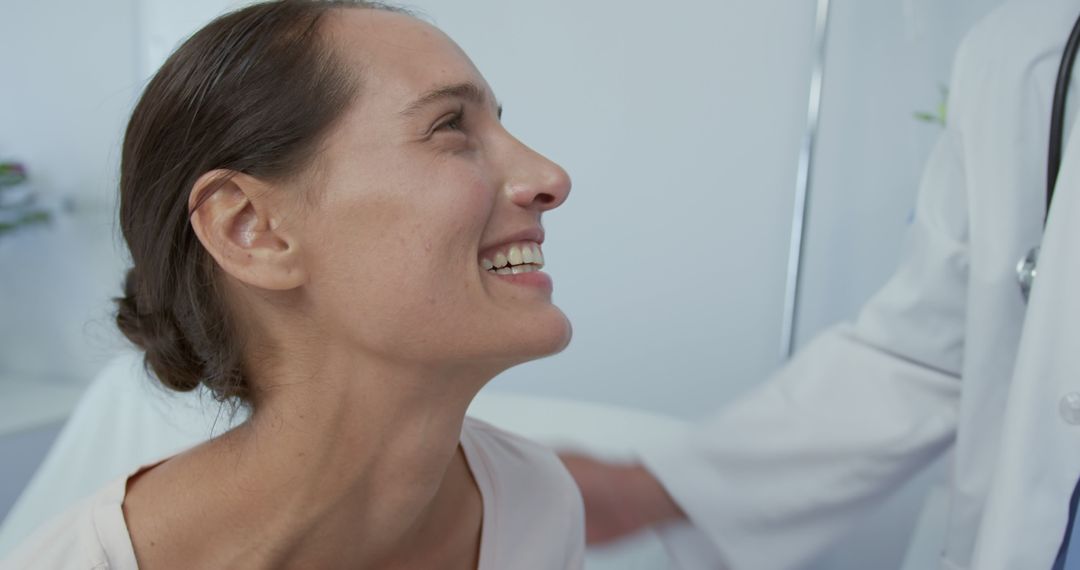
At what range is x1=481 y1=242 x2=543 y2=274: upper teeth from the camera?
0.76 m

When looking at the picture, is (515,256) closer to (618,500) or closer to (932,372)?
(618,500)

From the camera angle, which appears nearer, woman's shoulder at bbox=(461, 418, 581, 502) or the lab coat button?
the lab coat button

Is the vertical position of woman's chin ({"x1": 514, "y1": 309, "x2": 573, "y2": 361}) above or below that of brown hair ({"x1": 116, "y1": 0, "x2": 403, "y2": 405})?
below

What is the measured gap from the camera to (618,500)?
1053mm

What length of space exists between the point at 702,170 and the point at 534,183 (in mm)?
1136

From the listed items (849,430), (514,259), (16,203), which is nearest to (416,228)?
(514,259)

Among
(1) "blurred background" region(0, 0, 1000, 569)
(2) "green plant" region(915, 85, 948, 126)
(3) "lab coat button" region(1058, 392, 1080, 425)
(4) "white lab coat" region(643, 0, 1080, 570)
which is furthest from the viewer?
(1) "blurred background" region(0, 0, 1000, 569)

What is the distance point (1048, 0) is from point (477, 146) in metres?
0.70

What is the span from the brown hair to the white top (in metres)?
0.15

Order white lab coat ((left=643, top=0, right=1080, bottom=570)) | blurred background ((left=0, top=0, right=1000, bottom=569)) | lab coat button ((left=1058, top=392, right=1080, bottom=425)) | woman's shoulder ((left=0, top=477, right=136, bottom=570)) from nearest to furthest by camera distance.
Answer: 1. woman's shoulder ((left=0, top=477, right=136, bottom=570))
2. lab coat button ((left=1058, top=392, right=1080, bottom=425))
3. white lab coat ((left=643, top=0, right=1080, bottom=570))
4. blurred background ((left=0, top=0, right=1000, bottom=569))

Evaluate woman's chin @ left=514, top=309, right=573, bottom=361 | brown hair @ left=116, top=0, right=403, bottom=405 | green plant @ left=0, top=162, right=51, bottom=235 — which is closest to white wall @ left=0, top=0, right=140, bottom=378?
green plant @ left=0, top=162, right=51, bottom=235

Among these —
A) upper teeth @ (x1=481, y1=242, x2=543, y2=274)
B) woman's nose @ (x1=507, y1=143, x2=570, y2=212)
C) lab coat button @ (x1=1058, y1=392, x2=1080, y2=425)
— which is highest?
woman's nose @ (x1=507, y1=143, x2=570, y2=212)

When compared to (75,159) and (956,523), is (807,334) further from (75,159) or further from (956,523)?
(75,159)

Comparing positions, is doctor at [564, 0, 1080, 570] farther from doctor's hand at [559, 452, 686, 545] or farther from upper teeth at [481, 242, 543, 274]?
upper teeth at [481, 242, 543, 274]
